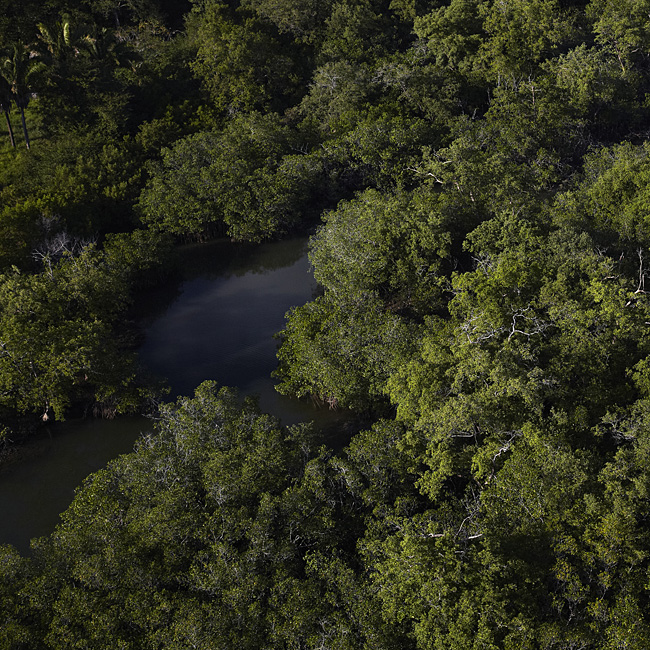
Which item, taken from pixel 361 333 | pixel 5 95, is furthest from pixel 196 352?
pixel 5 95

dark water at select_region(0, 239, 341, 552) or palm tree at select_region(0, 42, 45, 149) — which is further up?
palm tree at select_region(0, 42, 45, 149)

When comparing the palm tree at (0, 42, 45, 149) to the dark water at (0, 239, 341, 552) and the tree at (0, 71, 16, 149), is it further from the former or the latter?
the dark water at (0, 239, 341, 552)

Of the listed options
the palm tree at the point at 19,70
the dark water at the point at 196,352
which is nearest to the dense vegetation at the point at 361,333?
the palm tree at the point at 19,70

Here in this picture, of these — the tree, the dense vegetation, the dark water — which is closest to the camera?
the dense vegetation

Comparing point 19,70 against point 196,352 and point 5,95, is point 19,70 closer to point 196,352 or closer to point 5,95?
point 5,95

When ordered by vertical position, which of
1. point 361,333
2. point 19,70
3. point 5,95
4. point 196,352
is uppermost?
point 19,70

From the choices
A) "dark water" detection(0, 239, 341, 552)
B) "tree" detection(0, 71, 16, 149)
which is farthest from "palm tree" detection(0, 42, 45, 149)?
"dark water" detection(0, 239, 341, 552)

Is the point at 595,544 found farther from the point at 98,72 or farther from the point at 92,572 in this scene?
the point at 98,72
